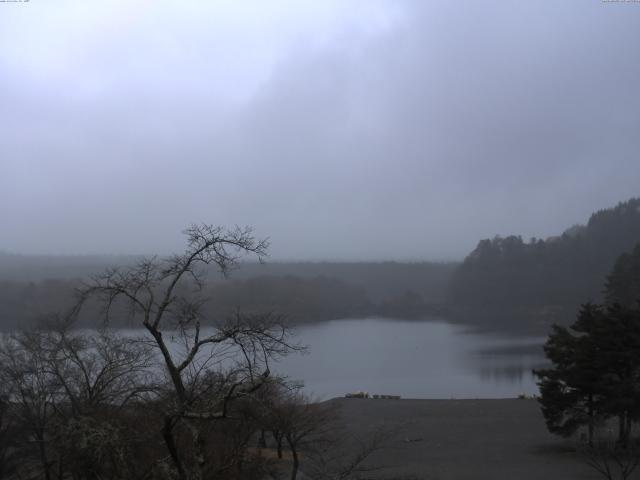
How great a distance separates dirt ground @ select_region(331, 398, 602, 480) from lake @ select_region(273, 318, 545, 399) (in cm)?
319

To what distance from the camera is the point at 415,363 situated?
99.1 feet

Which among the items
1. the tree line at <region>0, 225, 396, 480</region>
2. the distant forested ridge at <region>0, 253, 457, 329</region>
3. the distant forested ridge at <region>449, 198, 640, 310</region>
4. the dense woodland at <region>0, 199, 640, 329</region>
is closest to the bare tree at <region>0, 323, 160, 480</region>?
the tree line at <region>0, 225, 396, 480</region>

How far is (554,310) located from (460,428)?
4417 centimetres

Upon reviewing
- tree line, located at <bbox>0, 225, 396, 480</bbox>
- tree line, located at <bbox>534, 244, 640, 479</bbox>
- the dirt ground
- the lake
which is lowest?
the lake

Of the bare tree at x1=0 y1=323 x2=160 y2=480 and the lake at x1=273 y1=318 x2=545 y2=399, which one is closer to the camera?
the bare tree at x1=0 y1=323 x2=160 y2=480

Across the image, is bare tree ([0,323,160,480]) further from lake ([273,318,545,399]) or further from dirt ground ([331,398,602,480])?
lake ([273,318,545,399])

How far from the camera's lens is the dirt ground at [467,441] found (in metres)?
10.5

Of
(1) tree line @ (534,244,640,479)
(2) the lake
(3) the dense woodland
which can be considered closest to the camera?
(1) tree line @ (534,244,640,479)

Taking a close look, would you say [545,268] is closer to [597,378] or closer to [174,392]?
[597,378]

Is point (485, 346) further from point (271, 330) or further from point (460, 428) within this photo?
point (271, 330)

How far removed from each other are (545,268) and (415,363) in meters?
37.7

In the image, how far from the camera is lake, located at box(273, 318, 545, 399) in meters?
23.4

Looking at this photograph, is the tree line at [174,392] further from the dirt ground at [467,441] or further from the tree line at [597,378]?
the tree line at [597,378]

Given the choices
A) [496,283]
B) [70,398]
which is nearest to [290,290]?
[496,283]
